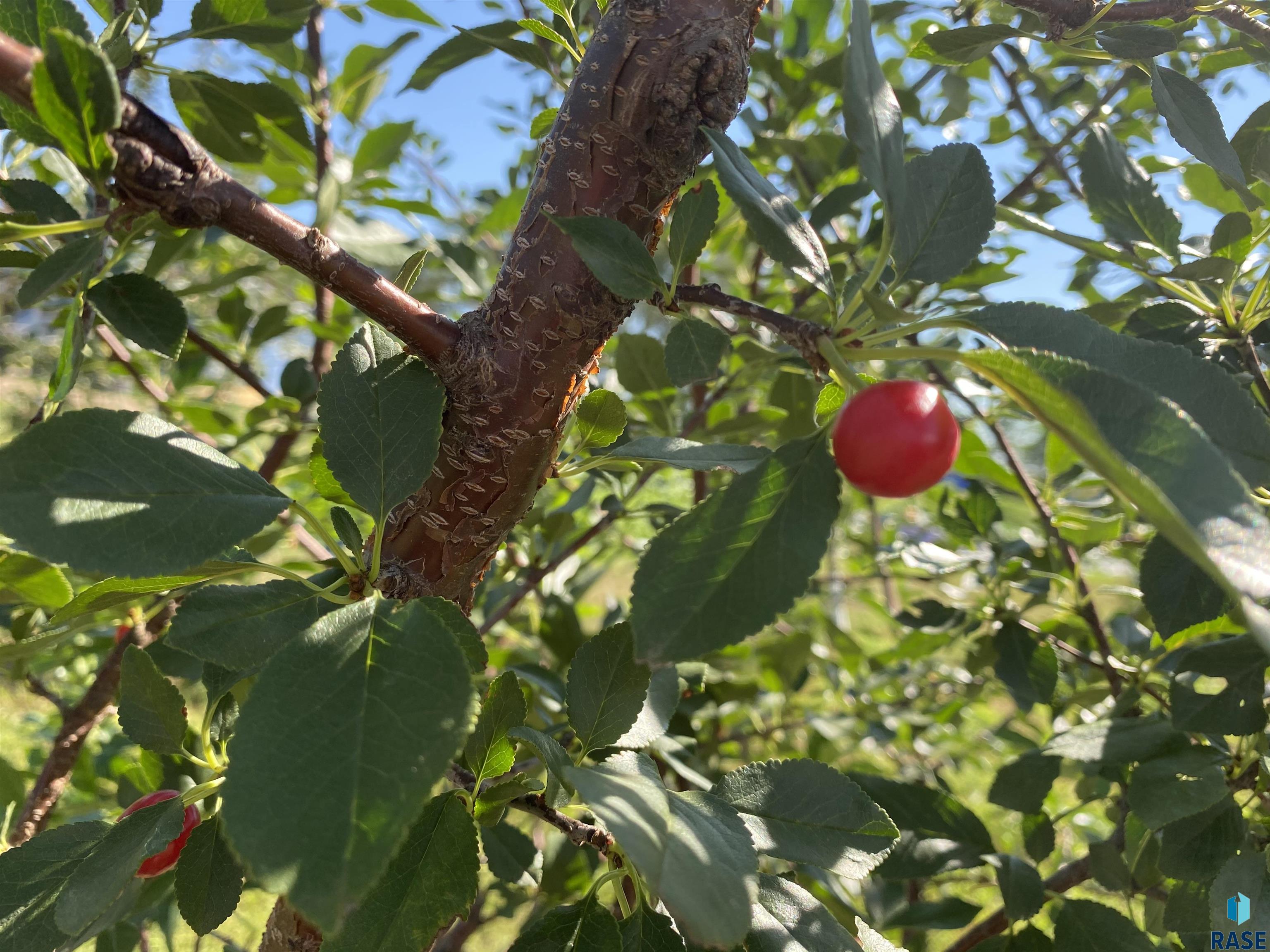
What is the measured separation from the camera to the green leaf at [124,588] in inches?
21.0

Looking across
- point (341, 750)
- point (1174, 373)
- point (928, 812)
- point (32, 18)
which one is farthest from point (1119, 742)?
point (32, 18)

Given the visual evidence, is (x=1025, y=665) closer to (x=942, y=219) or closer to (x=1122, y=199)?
(x=1122, y=199)

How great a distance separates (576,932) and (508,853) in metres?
0.24

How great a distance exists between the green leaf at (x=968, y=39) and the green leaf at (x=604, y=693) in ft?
1.96

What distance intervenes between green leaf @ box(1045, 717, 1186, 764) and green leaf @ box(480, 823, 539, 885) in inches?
20.0

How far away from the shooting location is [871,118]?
0.44 metres

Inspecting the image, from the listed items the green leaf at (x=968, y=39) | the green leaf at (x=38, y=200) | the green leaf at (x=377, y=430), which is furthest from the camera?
the green leaf at (x=968, y=39)

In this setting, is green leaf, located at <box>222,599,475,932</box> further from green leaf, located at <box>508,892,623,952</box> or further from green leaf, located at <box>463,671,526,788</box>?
green leaf, located at <box>508,892,623,952</box>

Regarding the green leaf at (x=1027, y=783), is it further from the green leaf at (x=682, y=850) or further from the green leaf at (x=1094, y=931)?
the green leaf at (x=682, y=850)

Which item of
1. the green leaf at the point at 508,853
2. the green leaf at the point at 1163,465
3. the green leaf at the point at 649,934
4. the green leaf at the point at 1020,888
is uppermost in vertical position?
the green leaf at the point at 1163,465

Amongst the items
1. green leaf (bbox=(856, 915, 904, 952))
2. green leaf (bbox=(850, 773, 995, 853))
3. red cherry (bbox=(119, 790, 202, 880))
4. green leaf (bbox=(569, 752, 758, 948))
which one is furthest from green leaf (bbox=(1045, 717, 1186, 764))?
red cherry (bbox=(119, 790, 202, 880))

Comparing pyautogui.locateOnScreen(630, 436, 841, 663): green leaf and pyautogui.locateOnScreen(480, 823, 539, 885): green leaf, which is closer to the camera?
pyautogui.locateOnScreen(630, 436, 841, 663): green leaf

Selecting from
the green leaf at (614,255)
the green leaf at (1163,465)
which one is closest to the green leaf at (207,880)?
the green leaf at (614,255)

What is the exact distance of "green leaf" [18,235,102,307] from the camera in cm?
51
